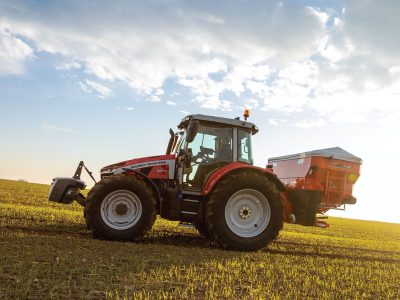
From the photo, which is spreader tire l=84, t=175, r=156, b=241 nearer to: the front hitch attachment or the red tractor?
the red tractor

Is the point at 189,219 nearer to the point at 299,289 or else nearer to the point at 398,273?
the point at 299,289

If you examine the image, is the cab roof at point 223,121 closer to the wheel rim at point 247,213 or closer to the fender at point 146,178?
the wheel rim at point 247,213

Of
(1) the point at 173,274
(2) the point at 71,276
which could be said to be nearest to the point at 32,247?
(2) the point at 71,276

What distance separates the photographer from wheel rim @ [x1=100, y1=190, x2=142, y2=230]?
7.80 metres

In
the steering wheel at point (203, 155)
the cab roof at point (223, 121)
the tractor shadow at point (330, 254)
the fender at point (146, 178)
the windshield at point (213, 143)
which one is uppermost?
the cab roof at point (223, 121)

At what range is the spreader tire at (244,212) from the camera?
7.90 meters

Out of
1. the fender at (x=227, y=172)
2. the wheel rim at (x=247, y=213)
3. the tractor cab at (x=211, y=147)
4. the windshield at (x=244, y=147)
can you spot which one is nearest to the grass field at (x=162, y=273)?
the wheel rim at (x=247, y=213)

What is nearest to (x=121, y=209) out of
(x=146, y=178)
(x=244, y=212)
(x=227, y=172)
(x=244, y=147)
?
(x=146, y=178)

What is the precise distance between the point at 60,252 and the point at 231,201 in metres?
3.54

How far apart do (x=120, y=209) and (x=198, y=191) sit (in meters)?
1.57

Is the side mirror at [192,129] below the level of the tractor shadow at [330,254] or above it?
above

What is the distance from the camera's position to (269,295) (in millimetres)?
4594

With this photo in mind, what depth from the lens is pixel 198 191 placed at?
8.21 m

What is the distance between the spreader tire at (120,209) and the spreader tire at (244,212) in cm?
123
